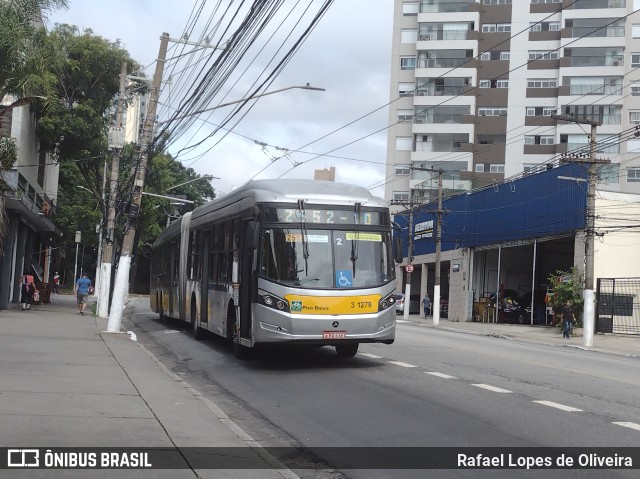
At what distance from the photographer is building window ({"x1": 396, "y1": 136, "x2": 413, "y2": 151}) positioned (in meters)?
69.4

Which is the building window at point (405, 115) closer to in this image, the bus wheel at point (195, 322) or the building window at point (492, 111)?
the building window at point (492, 111)

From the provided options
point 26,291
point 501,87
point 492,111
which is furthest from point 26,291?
point 501,87

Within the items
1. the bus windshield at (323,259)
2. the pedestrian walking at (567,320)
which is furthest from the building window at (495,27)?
the bus windshield at (323,259)

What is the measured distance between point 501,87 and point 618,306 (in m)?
37.5

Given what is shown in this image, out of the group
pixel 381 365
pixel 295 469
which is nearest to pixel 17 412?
pixel 295 469

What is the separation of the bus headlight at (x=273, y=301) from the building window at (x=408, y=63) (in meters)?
59.9

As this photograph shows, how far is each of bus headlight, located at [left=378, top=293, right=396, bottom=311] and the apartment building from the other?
51.9 m

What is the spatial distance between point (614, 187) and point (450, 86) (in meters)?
16.6

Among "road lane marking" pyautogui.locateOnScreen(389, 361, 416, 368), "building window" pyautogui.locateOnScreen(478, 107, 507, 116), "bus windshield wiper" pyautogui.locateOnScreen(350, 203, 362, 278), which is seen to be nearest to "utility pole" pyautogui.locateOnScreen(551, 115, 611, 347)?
"road lane marking" pyautogui.locateOnScreen(389, 361, 416, 368)

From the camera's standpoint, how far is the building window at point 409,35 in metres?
70.3

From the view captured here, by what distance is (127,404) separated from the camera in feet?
31.2

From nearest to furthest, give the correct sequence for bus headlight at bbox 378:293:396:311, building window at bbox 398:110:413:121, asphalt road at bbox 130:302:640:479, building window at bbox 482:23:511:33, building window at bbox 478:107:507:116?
1. asphalt road at bbox 130:302:640:479
2. bus headlight at bbox 378:293:396:311
3. building window at bbox 478:107:507:116
4. building window at bbox 482:23:511:33
5. building window at bbox 398:110:413:121

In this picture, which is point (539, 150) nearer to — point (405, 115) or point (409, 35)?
point (405, 115)

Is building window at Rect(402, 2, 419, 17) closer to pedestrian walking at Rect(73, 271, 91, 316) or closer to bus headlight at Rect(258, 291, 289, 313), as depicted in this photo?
pedestrian walking at Rect(73, 271, 91, 316)
